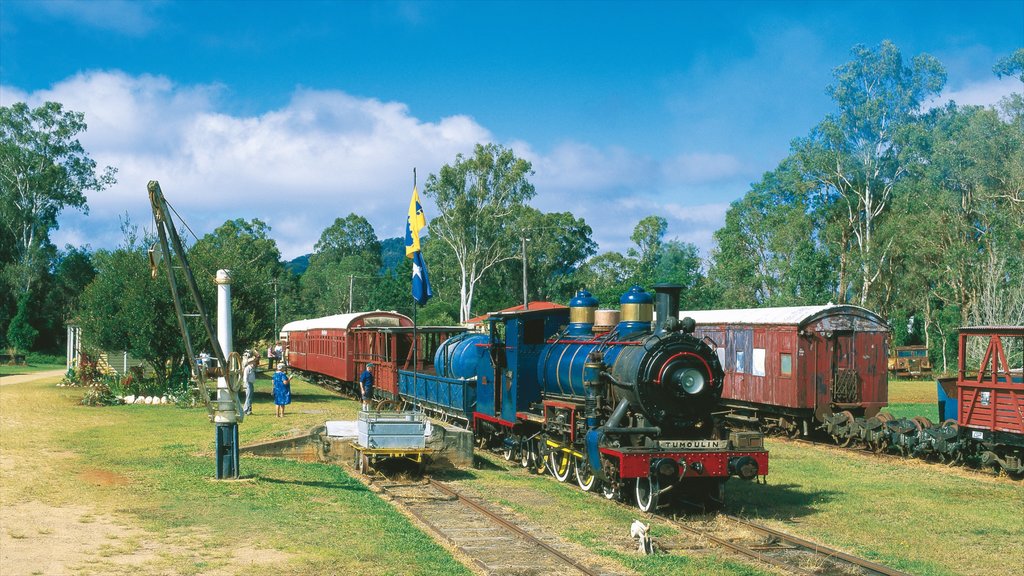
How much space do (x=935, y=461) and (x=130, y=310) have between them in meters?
24.9

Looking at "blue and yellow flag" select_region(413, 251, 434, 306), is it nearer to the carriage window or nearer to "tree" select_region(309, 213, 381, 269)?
the carriage window

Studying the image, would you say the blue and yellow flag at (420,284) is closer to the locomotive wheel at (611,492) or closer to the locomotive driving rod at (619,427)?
the locomotive wheel at (611,492)

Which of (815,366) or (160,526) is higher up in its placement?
(815,366)

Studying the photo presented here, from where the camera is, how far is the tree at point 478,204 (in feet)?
181

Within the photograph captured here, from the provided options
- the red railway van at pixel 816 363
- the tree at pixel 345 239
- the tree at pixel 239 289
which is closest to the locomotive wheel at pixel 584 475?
the red railway van at pixel 816 363

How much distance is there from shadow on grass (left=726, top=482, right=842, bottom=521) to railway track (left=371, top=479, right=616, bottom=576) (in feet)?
11.6

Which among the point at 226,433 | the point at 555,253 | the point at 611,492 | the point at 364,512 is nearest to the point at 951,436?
the point at 611,492

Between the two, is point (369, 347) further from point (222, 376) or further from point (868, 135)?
point (868, 135)

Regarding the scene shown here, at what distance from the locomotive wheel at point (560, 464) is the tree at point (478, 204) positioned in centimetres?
3987

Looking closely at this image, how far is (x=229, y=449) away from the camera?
50.2 ft

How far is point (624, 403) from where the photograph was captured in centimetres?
1308

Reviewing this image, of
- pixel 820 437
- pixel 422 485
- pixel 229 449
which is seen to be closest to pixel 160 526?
pixel 229 449

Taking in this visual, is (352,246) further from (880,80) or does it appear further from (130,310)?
(130,310)

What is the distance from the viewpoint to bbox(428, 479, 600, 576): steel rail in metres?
9.60
